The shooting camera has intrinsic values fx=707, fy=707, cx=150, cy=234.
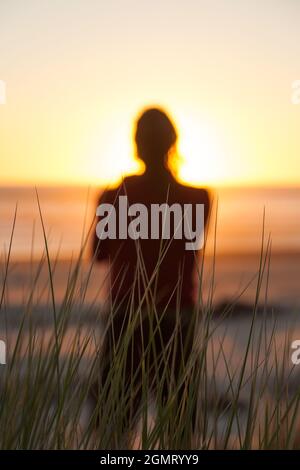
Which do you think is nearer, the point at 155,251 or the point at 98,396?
the point at 98,396

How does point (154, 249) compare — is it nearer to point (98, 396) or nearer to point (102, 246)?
point (102, 246)

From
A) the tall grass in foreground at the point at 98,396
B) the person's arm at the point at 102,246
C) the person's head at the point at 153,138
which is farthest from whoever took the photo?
the person's head at the point at 153,138

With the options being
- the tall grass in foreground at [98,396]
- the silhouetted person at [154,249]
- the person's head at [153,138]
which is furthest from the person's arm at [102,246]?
the tall grass in foreground at [98,396]

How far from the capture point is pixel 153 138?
1724 millimetres

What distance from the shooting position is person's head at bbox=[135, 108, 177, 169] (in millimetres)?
1741

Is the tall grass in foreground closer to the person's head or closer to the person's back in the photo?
the person's back

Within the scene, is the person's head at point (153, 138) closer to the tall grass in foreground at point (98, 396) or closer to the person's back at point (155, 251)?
the person's back at point (155, 251)

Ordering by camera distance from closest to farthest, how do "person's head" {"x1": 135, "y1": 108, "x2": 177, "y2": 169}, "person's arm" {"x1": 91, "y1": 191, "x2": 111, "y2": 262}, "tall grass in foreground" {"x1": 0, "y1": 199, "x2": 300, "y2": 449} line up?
"tall grass in foreground" {"x1": 0, "y1": 199, "x2": 300, "y2": 449}, "person's arm" {"x1": 91, "y1": 191, "x2": 111, "y2": 262}, "person's head" {"x1": 135, "y1": 108, "x2": 177, "y2": 169}

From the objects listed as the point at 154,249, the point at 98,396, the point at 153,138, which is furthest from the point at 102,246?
the point at 98,396

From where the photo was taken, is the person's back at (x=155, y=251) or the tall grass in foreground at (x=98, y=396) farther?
the person's back at (x=155, y=251)

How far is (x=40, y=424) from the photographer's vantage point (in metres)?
1.18

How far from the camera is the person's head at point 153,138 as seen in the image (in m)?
1.74

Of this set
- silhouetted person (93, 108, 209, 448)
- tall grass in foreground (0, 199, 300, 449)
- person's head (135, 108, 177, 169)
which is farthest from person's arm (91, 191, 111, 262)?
tall grass in foreground (0, 199, 300, 449)

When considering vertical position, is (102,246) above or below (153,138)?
below
